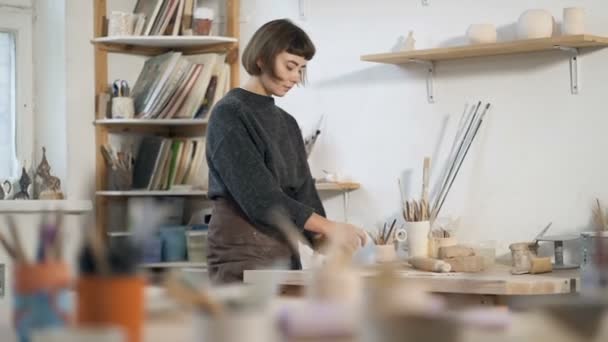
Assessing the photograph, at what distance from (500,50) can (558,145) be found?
1.24 feet

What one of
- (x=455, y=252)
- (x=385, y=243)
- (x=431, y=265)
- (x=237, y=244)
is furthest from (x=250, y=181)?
(x=385, y=243)

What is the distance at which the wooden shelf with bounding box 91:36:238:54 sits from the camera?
4195 mm

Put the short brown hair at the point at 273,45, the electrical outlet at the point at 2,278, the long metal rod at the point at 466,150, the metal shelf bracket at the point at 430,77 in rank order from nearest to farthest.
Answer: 1. the short brown hair at the point at 273,45
2. the long metal rod at the point at 466,150
3. the metal shelf bracket at the point at 430,77
4. the electrical outlet at the point at 2,278

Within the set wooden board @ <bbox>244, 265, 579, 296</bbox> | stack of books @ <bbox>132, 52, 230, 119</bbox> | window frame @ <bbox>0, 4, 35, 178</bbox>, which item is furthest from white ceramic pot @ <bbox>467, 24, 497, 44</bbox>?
window frame @ <bbox>0, 4, 35, 178</bbox>

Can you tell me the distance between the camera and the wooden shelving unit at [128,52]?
4.21m

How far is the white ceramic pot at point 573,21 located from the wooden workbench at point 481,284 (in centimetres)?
81

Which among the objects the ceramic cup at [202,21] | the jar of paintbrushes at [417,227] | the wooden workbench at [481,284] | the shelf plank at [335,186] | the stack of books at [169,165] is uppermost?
the ceramic cup at [202,21]

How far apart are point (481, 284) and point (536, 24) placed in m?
1.03

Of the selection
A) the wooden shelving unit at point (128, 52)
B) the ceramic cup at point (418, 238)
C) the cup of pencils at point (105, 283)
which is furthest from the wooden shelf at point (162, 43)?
the cup of pencils at point (105, 283)

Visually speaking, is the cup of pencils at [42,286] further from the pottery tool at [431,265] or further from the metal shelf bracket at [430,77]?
the metal shelf bracket at [430,77]

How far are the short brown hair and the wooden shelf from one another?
1.17 metres

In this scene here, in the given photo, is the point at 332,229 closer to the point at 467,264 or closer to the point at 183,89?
the point at 467,264

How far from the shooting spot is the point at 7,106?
168 inches

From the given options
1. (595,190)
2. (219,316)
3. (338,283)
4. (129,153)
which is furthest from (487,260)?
(219,316)
